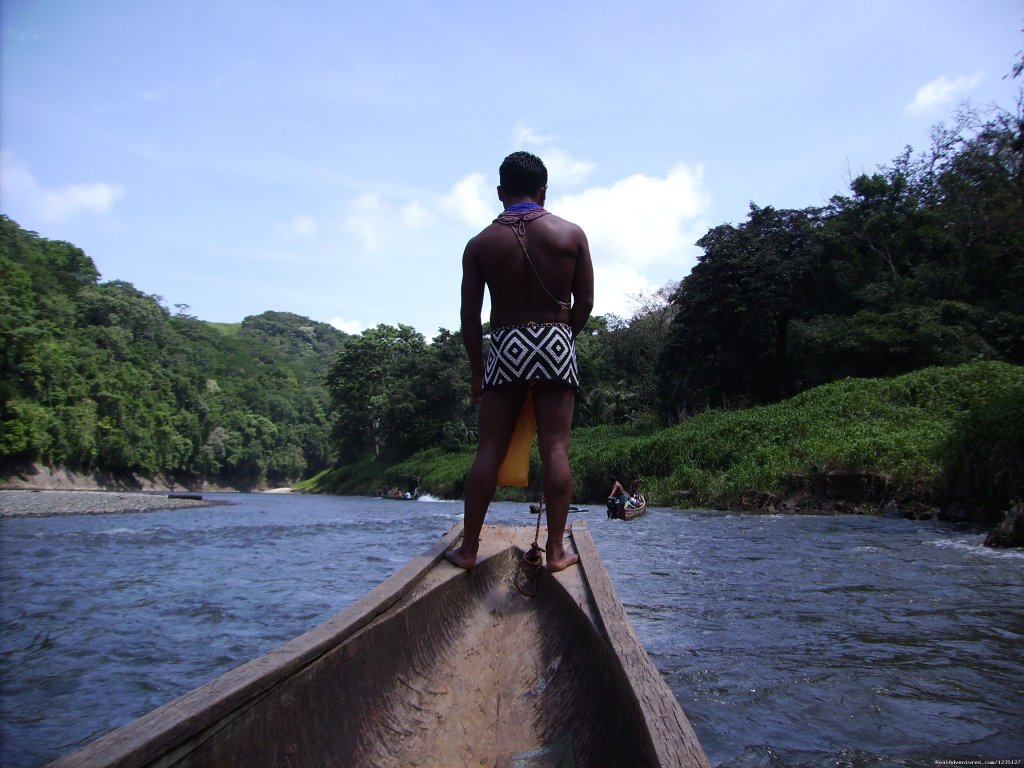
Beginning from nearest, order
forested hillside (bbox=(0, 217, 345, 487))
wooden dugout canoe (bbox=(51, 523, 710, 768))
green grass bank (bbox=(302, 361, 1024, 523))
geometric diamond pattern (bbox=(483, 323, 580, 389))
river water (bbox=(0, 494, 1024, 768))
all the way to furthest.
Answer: wooden dugout canoe (bbox=(51, 523, 710, 768))
river water (bbox=(0, 494, 1024, 768))
geometric diamond pattern (bbox=(483, 323, 580, 389))
green grass bank (bbox=(302, 361, 1024, 523))
forested hillside (bbox=(0, 217, 345, 487))

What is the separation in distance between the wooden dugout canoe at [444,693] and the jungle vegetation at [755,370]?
1160cm

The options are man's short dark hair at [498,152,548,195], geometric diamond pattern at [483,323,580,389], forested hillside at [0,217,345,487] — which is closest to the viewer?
geometric diamond pattern at [483,323,580,389]

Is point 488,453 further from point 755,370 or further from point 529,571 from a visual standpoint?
point 755,370

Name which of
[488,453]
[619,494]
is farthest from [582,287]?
[619,494]

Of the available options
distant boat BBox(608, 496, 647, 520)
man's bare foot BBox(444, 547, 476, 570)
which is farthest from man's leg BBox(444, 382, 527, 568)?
distant boat BBox(608, 496, 647, 520)

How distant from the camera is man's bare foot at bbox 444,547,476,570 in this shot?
2868 millimetres

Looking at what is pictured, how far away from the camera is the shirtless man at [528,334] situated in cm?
277

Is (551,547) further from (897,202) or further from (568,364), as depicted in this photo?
(897,202)

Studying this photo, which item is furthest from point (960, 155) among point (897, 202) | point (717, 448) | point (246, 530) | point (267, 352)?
point (267, 352)

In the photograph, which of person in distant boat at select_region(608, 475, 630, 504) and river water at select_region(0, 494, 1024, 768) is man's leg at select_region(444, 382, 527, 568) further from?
person in distant boat at select_region(608, 475, 630, 504)

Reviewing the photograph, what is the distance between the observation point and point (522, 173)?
2.98 metres

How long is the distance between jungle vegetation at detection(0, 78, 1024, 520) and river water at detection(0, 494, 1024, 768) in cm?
733

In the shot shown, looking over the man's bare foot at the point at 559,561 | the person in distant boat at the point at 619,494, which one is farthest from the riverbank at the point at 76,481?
the man's bare foot at the point at 559,561

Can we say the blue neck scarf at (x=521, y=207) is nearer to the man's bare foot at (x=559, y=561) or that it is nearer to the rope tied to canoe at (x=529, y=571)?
the rope tied to canoe at (x=529, y=571)
